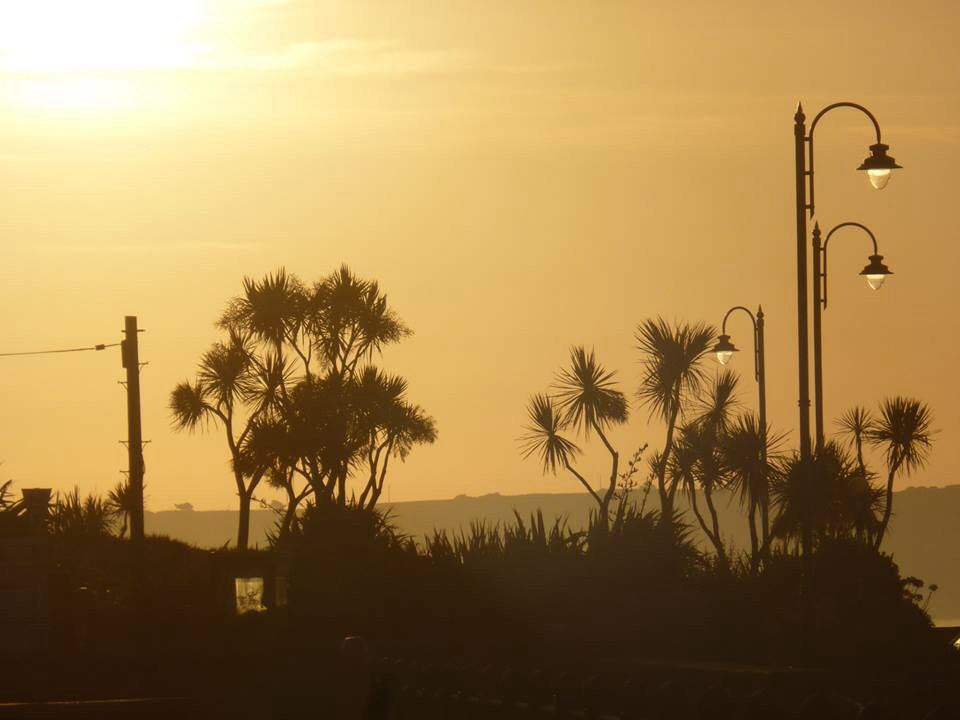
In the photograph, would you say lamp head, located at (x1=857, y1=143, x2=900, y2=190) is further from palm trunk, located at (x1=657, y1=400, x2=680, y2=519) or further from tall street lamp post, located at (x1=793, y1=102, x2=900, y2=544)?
palm trunk, located at (x1=657, y1=400, x2=680, y2=519)

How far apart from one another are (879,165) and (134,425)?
69.1 ft

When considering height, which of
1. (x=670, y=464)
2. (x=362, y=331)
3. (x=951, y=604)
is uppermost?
(x=362, y=331)

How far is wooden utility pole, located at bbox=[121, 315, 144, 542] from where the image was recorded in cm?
3822

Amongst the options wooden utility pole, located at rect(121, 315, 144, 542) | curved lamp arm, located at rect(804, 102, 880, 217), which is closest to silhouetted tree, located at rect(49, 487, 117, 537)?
wooden utility pole, located at rect(121, 315, 144, 542)

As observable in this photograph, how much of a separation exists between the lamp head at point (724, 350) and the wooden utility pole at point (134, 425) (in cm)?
1356

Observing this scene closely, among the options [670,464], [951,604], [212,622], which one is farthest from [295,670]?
[951,604]

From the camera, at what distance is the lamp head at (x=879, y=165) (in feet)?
74.7

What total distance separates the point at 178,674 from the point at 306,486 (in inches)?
894

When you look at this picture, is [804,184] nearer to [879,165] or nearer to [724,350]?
[879,165]

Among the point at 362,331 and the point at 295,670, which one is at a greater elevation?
the point at 362,331

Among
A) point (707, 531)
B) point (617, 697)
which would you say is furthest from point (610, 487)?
point (617, 697)

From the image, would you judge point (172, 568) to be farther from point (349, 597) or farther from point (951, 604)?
point (951, 604)

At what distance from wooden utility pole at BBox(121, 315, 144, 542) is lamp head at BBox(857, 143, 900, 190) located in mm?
20348

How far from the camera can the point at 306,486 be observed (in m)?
48.6
